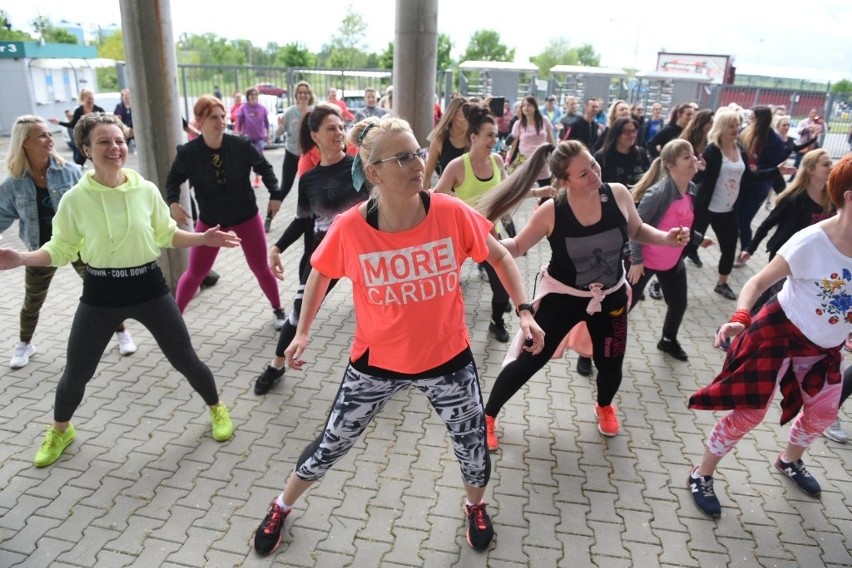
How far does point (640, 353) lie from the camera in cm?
548

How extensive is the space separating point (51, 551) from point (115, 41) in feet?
184

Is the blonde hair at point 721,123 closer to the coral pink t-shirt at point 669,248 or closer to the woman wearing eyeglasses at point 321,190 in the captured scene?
the coral pink t-shirt at point 669,248

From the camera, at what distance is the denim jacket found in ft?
14.3

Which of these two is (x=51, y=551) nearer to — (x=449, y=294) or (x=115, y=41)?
(x=449, y=294)

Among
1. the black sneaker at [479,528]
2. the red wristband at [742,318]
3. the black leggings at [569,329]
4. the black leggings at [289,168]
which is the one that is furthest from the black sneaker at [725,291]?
the black leggings at [289,168]

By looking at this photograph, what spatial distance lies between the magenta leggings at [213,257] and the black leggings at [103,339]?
1.37m

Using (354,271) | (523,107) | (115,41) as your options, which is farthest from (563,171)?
(115,41)

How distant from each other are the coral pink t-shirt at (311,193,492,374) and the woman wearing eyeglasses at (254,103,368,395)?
1.87m

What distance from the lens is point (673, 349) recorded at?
5.39 metres

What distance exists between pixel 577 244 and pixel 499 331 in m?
2.12

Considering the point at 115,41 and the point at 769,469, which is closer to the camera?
the point at 769,469

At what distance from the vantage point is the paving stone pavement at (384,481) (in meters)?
3.13

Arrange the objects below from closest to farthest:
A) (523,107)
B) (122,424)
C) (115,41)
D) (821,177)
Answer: (122,424)
(821,177)
(523,107)
(115,41)

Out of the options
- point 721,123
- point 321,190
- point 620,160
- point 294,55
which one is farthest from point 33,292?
point 294,55
